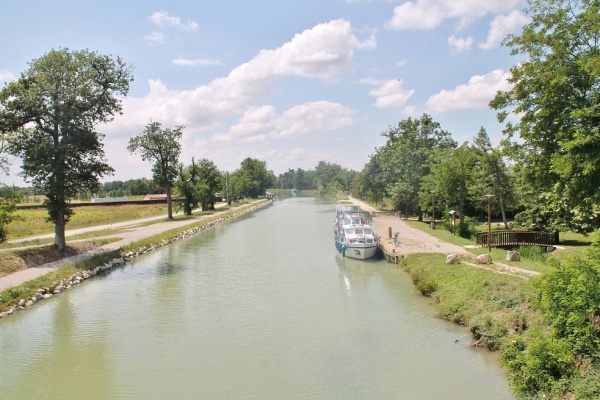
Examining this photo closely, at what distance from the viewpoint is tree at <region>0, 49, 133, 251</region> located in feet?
86.1

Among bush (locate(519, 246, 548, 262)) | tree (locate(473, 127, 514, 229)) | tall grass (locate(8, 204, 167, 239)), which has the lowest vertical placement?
bush (locate(519, 246, 548, 262))

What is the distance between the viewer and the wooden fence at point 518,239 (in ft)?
86.9

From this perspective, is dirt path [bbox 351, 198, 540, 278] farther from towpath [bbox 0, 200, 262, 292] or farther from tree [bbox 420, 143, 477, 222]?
towpath [bbox 0, 200, 262, 292]

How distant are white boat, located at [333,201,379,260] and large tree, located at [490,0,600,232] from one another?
37.1 ft

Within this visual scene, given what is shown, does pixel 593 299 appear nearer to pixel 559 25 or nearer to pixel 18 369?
pixel 559 25

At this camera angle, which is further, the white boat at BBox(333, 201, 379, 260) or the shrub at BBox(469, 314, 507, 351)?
the white boat at BBox(333, 201, 379, 260)

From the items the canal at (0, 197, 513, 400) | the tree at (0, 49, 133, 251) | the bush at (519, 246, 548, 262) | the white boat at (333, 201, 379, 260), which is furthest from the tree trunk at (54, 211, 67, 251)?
the bush at (519, 246, 548, 262)

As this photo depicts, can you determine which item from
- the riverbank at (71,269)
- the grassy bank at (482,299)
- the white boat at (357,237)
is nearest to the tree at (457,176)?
the white boat at (357,237)

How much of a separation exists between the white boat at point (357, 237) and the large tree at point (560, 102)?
11311 mm

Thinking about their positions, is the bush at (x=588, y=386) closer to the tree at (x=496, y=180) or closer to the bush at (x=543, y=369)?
the bush at (x=543, y=369)

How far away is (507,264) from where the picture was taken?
20547 mm

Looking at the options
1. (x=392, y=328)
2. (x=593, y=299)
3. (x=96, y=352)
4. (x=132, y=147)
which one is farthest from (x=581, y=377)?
(x=132, y=147)

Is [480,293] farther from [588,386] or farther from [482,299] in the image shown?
[588,386]

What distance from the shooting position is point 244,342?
14.9m
